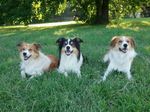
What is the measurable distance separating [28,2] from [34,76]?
1492cm

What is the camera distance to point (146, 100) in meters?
5.35

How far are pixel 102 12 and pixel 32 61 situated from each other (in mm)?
15123

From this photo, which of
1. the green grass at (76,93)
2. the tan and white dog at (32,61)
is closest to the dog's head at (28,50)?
the tan and white dog at (32,61)

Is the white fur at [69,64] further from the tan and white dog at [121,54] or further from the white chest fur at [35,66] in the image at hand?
the tan and white dog at [121,54]

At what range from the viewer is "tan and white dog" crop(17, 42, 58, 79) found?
6.80 meters

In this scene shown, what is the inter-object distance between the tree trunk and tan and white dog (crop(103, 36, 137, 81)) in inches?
575

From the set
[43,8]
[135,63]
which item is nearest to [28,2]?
[43,8]

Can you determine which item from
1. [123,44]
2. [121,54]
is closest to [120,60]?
[121,54]

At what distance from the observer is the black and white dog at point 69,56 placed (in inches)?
266

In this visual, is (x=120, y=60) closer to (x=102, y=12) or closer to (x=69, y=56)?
(x=69, y=56)

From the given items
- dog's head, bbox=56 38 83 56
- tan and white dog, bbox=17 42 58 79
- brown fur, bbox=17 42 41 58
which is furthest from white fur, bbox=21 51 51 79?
dog's head, bbox=56 38 83 56

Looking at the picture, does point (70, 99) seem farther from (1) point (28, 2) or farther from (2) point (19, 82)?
(1) point (28, 2)

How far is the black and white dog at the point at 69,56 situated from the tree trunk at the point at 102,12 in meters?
14.6

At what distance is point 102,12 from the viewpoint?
21.6m
